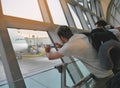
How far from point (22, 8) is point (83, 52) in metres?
1.83

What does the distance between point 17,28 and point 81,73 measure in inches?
43.3

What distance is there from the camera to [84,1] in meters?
9.33

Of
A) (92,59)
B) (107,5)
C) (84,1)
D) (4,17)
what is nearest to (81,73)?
Result: (92,59)

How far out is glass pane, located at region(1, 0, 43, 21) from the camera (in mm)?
3258

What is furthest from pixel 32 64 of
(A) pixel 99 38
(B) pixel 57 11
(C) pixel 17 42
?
(B) pixel 57 11

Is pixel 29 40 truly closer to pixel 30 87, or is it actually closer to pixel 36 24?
pixel 36 24

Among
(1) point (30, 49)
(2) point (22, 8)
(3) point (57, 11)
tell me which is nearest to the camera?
(1) point (30, 49)

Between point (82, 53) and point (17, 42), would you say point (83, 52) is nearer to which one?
point (82, 53)

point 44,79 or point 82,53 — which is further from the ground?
point 82,53

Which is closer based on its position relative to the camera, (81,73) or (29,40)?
(81,73)

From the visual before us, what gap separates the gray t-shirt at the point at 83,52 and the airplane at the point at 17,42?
0.88 meters

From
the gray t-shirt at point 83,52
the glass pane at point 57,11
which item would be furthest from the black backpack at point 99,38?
the glass pane at point 57,11

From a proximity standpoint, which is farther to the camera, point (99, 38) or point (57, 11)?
point (57, 11)

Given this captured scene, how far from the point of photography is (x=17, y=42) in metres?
3.22
